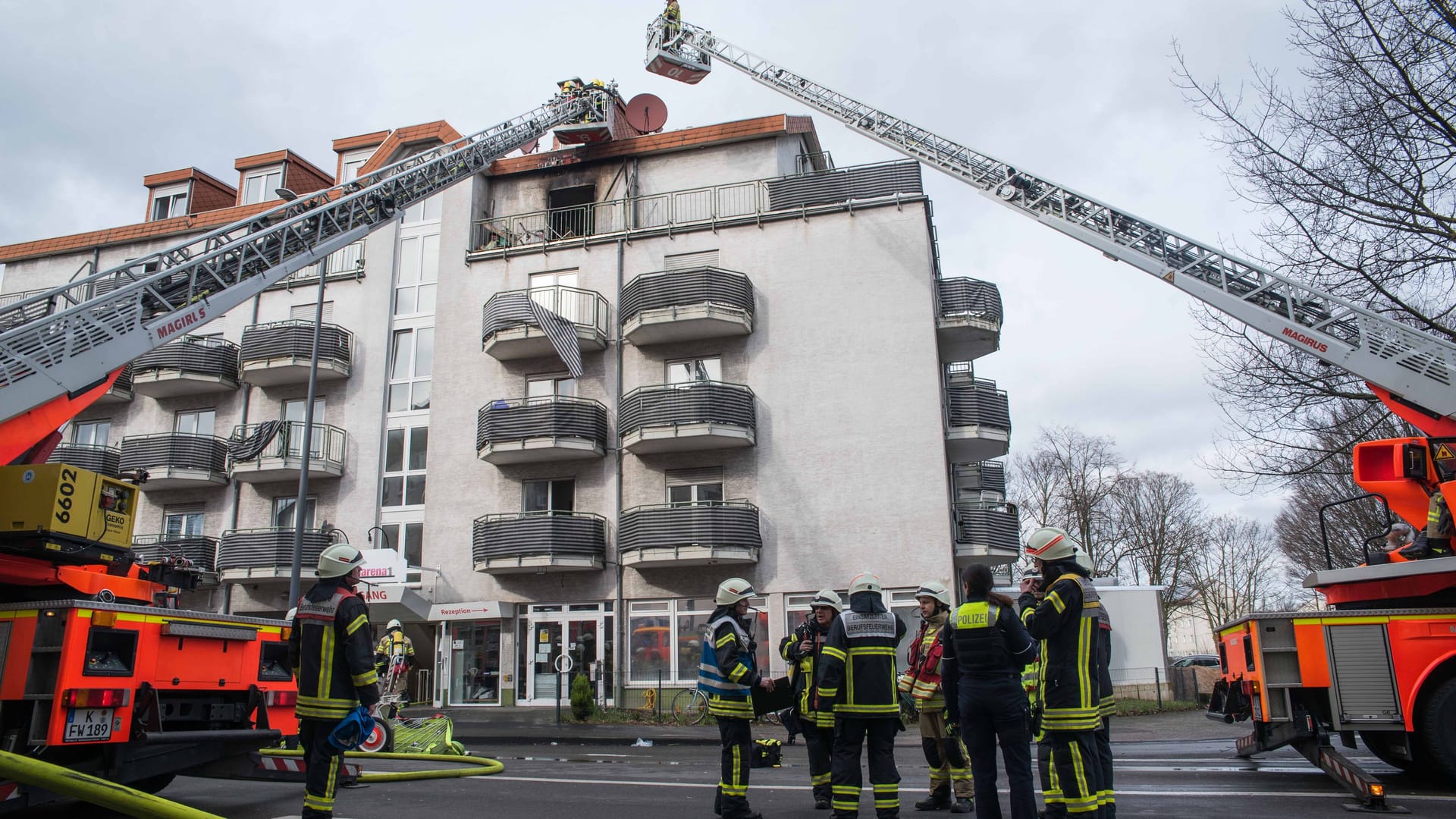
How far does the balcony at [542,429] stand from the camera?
2464cm

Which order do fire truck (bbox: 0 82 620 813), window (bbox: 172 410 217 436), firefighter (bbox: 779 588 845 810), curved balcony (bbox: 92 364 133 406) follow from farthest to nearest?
window (bbox: 172 410 217 436) < curved balcony (bbox: 92 364 133 406) < firefighter (bbox: 779 588 845 810) < fire truck (bbox: 0 82 620 813)

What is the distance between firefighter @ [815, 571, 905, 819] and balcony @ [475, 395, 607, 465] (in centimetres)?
1795

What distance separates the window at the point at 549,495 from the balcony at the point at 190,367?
10186mm

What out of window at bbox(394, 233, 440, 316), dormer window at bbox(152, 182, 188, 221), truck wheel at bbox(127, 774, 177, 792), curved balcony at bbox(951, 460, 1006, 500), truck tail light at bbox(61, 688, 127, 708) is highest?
→ dormer window at bbox(152, 182, 188, 221)

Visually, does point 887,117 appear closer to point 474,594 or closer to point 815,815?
point 474,594

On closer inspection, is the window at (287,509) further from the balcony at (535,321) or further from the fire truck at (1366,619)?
the fire truck at (1366,619)

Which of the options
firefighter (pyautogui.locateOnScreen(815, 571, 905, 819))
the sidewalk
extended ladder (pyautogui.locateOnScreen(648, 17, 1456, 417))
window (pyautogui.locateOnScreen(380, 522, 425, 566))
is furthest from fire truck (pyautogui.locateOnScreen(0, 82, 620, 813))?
window (pyautogui.locateOnScreen(380, 522, 425, 566))

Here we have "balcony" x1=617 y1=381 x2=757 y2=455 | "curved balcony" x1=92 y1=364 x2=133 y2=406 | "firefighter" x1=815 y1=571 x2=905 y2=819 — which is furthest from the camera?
"curved balcony" x1=92 y1=364 x2=133 y2=406

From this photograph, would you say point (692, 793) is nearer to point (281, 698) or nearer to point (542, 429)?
point (281, 698)

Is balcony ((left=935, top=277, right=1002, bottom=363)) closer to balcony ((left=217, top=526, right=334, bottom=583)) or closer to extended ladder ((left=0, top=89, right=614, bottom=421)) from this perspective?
extended ladder ((left=0, top=89, right=614, bottom=421))

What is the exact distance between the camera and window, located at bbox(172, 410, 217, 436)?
2983cm

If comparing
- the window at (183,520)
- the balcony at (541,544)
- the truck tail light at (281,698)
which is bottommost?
the truck tail light at (281,698)

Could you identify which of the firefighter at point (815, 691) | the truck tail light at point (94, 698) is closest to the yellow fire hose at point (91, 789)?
the truck tail light at point (94, 698)

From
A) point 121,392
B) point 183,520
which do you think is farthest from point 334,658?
point 121,392
